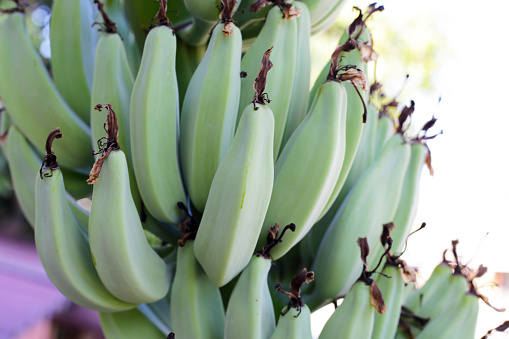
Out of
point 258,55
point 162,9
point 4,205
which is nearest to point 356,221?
point 258,55

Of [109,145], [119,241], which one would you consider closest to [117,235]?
[119,241]

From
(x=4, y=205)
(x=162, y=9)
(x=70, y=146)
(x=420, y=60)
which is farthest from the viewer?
(x=420, y=60)

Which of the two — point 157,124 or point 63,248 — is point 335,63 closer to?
point 157,124

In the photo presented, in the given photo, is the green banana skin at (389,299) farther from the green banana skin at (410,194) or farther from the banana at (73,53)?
the banana at (73,53)

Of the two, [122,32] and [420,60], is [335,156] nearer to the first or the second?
[122,32]

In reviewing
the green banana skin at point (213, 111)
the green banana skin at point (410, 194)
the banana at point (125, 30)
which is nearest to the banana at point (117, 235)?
the green banana skin at point (213, 111)
